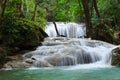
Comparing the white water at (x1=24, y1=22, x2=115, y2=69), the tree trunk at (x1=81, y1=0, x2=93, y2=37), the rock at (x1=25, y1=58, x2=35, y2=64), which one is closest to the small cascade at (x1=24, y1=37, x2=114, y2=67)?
the white water at (x1=24, y1=22, x2=115, y2=69)

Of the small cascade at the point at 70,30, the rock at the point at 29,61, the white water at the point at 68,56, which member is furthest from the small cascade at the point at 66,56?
the small cascade at the point at 70,30

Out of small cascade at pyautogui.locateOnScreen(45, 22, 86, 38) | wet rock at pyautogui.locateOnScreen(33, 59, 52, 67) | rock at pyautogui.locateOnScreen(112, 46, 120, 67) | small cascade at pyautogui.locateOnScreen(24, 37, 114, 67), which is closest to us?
rock at pyautogui.locateOnScreen(112, 46, 120, 67)

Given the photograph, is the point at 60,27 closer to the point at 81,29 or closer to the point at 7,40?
the point at 81,29

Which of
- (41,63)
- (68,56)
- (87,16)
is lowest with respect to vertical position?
(41,63)

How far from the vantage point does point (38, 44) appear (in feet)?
58.0

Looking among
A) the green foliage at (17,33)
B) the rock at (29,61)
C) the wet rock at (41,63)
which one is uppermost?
the green foliage at (17,33)

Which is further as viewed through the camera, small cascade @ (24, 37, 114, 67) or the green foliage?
the green foliage

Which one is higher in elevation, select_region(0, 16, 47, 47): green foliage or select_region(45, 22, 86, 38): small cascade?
select_region(0, 16, 47, 47): green foliage

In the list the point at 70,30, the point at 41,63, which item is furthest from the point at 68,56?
the point at 70,30

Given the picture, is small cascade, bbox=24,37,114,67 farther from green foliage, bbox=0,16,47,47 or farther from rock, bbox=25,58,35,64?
green foliage, bbox=0,16,47,47

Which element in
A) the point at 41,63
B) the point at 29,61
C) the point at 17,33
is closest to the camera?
the point at 41,63

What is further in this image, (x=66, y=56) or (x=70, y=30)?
(x=70, y=30)

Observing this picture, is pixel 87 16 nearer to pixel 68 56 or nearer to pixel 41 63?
pixel 68 56

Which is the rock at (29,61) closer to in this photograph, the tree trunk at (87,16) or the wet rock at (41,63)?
the wet rock at (41,63)
